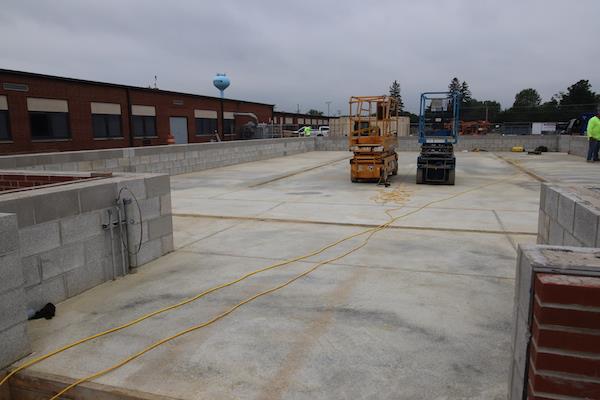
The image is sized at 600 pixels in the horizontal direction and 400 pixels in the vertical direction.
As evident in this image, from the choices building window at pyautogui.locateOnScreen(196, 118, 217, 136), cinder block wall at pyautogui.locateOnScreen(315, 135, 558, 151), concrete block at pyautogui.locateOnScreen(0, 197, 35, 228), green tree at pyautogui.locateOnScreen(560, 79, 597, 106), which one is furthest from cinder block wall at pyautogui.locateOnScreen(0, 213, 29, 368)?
green tree at pyautogui.locateOnScreen(560, 79, 597, 106)

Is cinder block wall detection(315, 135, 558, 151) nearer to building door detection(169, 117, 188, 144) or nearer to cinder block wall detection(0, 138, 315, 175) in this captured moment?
cinder block wall detection(0, 138, 315, 175)

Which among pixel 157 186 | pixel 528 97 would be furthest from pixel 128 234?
pixel 528 97

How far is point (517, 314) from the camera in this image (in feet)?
9.50

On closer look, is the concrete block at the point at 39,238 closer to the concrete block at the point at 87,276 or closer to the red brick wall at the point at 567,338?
the concrete block at the point at 87,276

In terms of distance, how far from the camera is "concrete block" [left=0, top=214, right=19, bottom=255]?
3.94 metres

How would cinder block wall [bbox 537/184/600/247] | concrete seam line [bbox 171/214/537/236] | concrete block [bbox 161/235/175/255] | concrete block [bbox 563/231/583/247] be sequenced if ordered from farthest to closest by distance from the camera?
concrete seam line [bbox 171/214/537/236]
concrete block [bbox 161/235/175/255]
concrete block [bbox 563/231/583/247]
cinder block wall [bbox 537/184/600/247]

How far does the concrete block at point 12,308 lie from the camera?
3967 mm

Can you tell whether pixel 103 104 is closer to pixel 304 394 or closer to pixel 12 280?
pixel 12 280

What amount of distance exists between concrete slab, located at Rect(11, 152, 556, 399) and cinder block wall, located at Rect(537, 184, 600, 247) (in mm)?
896

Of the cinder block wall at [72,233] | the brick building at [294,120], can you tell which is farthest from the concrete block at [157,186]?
the brick building at [294,120]

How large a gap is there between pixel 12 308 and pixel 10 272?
327 mm

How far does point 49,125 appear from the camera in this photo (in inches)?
829

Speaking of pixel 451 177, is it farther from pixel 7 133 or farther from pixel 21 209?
pixel 7 133

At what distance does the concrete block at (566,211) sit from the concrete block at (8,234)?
551cm
